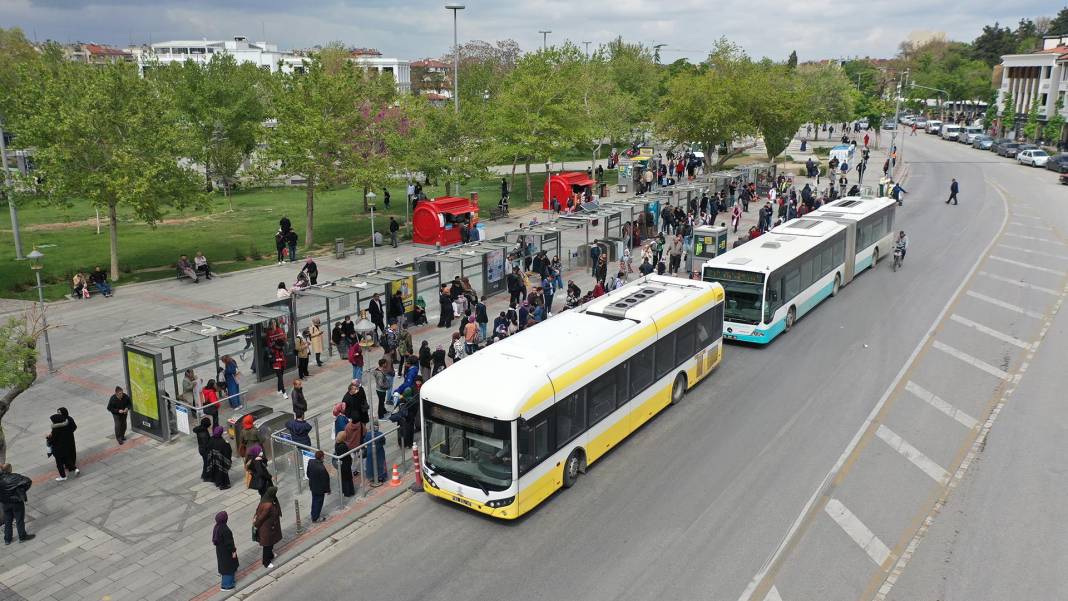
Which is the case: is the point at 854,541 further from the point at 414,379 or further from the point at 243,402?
the point at 243,402

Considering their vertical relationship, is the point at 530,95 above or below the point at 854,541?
above

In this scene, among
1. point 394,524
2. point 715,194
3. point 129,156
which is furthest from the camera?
point 715,194

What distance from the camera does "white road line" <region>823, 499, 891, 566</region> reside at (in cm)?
1248

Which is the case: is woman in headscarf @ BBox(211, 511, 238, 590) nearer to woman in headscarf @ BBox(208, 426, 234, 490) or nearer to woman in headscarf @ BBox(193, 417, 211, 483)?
woman in headscarf @ BBox(208, 426, 234, 490)

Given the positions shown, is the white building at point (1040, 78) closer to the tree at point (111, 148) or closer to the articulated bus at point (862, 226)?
the articulated bus at point (862, 226)

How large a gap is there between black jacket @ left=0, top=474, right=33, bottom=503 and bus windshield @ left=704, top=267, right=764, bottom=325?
1701cm

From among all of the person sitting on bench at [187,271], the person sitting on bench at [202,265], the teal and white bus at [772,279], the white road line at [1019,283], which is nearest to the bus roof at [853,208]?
the teal and white bus at [772,279]

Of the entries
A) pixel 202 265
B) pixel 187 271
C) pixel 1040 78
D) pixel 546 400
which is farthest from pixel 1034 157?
pixel 546 400

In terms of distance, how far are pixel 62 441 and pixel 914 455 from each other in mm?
17120

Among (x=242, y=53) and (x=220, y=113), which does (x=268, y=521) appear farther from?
(x=242, y=53)

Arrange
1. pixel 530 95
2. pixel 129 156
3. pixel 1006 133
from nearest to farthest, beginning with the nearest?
pixel 129 156, pixel 530 95, pixel 1006 133

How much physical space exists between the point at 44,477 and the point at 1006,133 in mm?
109336

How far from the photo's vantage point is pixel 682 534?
13141 mm

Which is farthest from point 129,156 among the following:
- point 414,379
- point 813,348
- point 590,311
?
point 813,348
